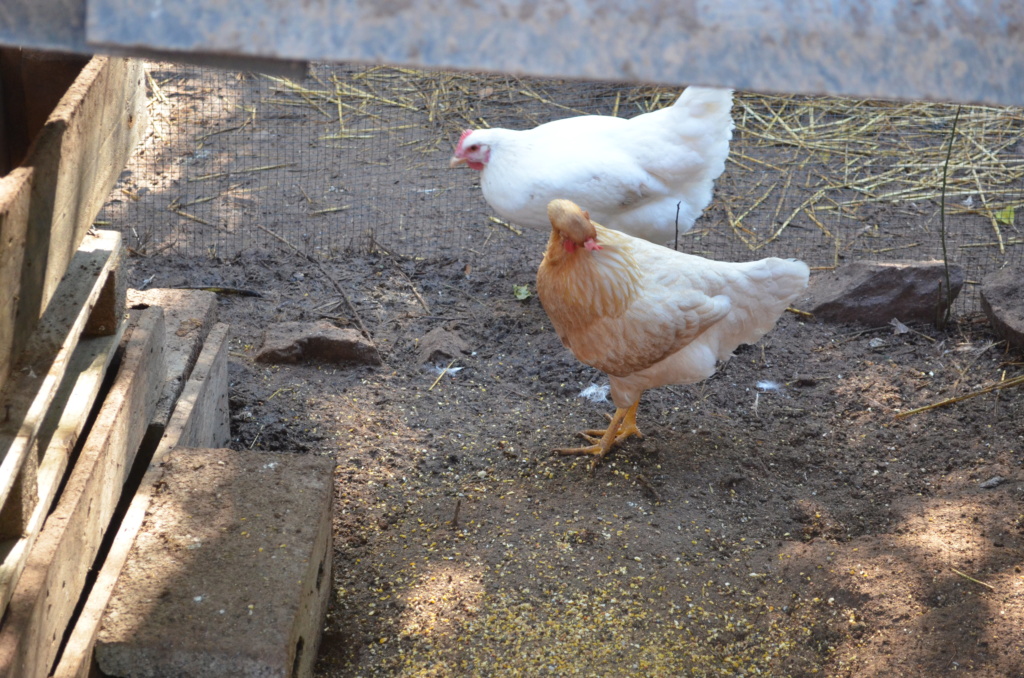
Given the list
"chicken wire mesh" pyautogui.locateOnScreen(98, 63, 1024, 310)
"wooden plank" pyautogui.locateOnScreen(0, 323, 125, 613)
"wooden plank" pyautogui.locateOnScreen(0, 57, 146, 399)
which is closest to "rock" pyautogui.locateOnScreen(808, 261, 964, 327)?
"chicken wire mesh" pyautogui.locateOnScreen(98, 63, 1024, 310)

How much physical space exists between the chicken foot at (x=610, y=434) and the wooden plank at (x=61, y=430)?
1.75 metres

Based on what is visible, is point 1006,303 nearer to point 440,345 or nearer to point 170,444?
point 440,345

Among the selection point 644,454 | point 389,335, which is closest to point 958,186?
point 644,454

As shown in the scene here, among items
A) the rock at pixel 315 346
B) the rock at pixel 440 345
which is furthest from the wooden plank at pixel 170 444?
the rock at pixel 440 345

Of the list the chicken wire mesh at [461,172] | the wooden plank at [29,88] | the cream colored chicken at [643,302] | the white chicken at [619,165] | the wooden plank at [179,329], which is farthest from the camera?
the chicken wire mesh at [461,172]

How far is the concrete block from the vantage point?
1.86 metres

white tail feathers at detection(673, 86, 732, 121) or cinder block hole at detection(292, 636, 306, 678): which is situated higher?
white tail feathers at detection(673, 86, 732, 121)

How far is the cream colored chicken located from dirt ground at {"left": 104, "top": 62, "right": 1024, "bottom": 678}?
39 centimetres

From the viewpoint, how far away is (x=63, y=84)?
199cm

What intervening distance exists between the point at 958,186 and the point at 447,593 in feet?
15.3

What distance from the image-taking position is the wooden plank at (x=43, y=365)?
68.4 inches

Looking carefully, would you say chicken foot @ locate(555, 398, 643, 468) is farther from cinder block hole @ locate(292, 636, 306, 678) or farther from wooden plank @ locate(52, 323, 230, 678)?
cinder block hole @ locate(292, 636, 306, 678)

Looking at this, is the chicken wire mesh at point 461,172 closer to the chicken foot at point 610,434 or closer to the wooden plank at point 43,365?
the chicken foot at point 610,434

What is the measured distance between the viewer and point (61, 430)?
2059 millimetres
